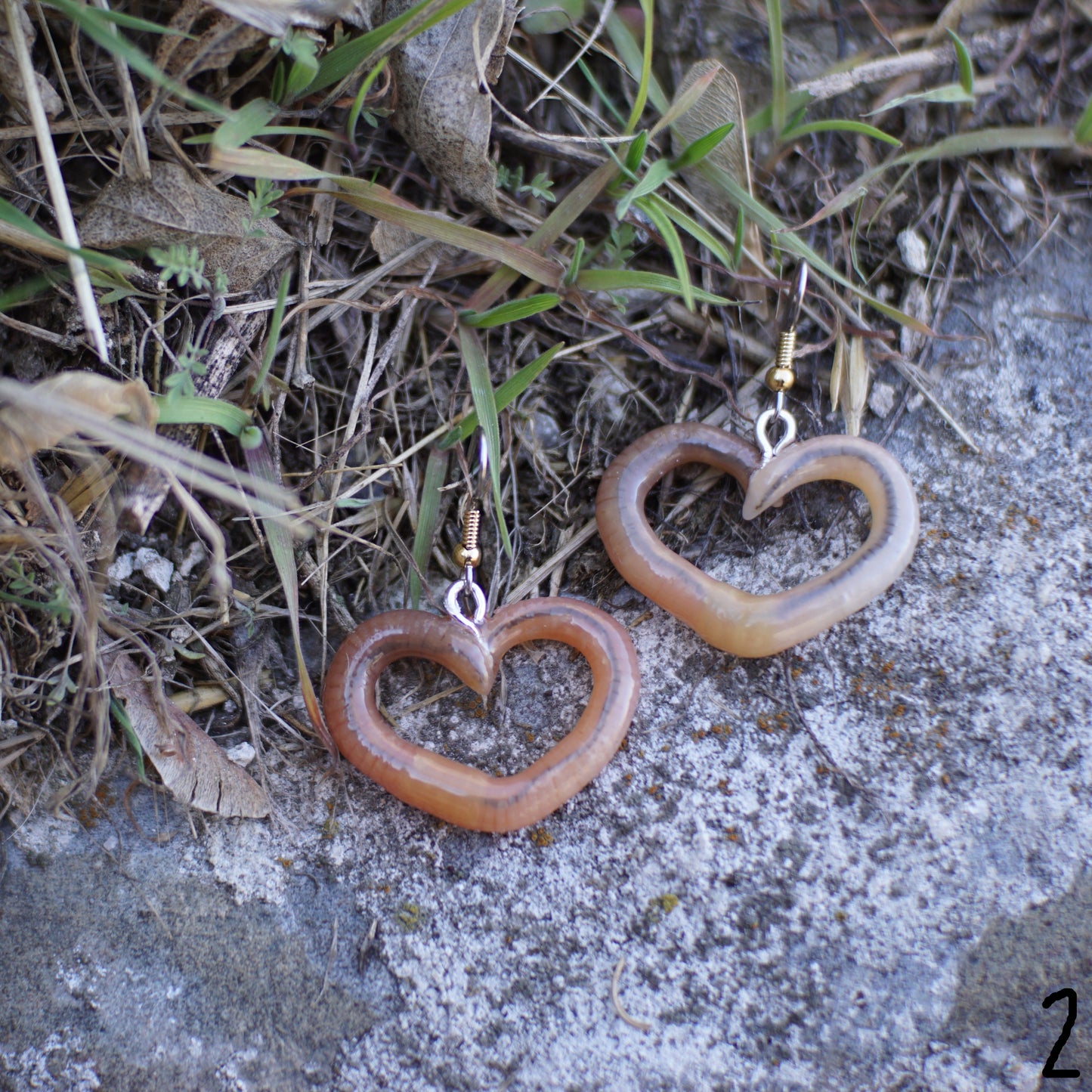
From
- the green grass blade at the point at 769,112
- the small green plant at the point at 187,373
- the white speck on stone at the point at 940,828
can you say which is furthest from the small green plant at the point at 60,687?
the green grass blade at the point at 769,112

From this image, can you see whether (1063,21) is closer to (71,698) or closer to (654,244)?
(654,244)

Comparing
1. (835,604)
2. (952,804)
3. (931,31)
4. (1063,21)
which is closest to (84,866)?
(835,604)

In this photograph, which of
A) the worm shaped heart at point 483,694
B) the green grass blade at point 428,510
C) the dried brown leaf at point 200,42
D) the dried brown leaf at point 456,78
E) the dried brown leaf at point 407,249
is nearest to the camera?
the dried brown leaf at point 200,42

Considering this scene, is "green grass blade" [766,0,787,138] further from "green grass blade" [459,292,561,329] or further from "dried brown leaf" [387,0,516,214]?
"green grass blade" [459,292,561,329]

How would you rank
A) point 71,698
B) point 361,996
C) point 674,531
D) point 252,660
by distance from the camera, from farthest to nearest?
point 674,531 → point 252,660 → point 71,698 → point 361,996

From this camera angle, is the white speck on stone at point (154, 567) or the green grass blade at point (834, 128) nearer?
the white speck on stone at point (154, 567)

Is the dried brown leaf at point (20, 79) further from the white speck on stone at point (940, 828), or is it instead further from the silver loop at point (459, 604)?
the white speck on stone at point (940, 828)

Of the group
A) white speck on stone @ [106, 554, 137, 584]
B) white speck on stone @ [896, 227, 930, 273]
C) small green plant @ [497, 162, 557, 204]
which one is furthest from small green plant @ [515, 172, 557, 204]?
white speck on stone @ [106, 554, 137, 584]
